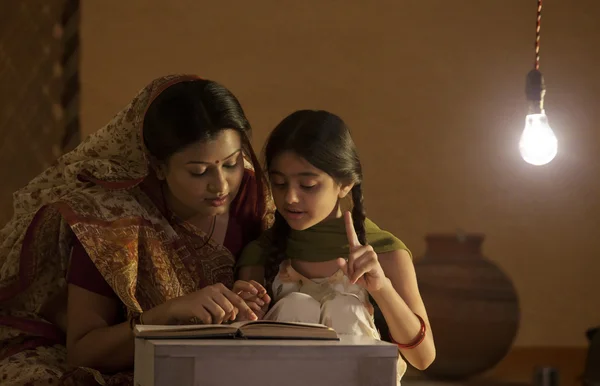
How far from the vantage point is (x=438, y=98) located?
4.45 meters

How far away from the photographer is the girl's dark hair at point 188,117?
209 centimetres

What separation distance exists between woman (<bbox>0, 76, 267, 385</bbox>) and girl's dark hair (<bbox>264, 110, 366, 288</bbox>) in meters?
0.12

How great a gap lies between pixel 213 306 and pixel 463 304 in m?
2.41

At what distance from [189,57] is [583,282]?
2.22 m

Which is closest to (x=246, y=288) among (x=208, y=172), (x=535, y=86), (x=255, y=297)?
(x=255, y=297)

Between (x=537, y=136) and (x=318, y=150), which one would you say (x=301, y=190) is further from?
(x=537, y=136)

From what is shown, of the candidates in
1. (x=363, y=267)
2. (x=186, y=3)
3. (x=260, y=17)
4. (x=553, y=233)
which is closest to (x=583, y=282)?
(x=553, y=233)

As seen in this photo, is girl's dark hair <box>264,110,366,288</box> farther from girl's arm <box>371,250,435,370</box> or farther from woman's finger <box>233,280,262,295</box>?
woman's finger <box>233,280,262,295</box>

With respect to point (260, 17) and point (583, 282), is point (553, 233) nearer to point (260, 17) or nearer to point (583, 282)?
point (583, 282)

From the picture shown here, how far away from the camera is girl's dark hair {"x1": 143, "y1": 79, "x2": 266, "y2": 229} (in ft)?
6.86

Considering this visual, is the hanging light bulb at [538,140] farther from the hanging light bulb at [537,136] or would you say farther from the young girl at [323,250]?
the young girl at [323,250]

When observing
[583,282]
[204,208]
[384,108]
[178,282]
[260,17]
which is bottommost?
[583,282]

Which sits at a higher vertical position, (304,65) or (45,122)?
(304,65)

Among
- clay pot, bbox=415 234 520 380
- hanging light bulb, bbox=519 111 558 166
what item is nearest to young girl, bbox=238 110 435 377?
hanging light bulb, bbox=519 111 558 166
